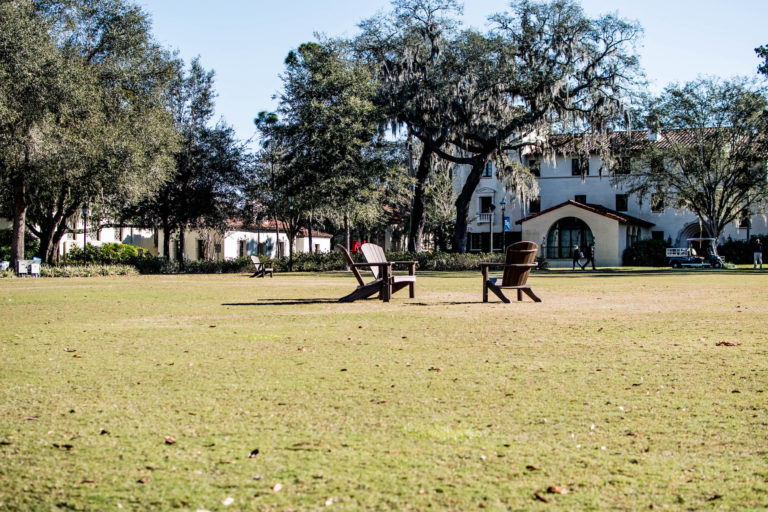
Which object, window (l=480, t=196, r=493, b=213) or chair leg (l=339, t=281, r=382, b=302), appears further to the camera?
window (l=480, t=196, r=493, b=213)

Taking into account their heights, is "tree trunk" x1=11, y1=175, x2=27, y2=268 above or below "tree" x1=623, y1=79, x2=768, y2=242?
below

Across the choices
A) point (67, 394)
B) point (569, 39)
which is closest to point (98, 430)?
point (67, 394)

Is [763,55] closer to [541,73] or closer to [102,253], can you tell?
[541,73]

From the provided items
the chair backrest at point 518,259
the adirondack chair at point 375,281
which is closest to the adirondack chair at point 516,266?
the chair backrest at point 518,259

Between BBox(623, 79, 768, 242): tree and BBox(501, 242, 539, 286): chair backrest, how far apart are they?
107 ft

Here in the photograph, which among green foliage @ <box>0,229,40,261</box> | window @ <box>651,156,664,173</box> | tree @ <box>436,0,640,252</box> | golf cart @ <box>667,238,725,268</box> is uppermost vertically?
tree @ <box>436,0,640,252</box>

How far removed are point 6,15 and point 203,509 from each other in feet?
99.4

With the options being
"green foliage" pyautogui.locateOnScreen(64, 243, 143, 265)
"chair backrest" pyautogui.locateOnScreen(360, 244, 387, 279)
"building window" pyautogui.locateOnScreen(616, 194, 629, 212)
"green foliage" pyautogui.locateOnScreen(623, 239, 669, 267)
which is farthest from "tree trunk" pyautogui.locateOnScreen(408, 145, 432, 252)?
"chair backrest" pyautogui.locateOnScreen(360, 244, 387, 279)

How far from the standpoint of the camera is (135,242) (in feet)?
216

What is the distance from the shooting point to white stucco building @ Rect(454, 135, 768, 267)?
180 ft

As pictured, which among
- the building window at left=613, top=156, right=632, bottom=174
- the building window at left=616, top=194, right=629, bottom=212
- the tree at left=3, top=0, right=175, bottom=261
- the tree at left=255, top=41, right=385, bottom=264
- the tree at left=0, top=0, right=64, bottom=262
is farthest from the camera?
the building window at left=616, top=194, right=629, bottom=212

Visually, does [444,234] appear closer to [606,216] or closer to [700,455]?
[606,216]

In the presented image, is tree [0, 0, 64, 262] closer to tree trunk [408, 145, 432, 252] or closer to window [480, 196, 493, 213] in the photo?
tree trunk [408, 145, 432, 252]

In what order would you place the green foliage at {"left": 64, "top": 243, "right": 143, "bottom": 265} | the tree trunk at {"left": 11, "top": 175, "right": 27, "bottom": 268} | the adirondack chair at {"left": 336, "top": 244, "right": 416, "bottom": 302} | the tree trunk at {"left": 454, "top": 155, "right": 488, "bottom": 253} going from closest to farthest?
the adirondack chair at {"left": 336, "top": 244, "right": 416, "bottom": 302} → the tree trunk at {"left": 11, "top": 175, "right": 27, "bottom": 268} → the tree trunk at {"left": 454, "top": 155, "right": 488, "bottom": 253} → the green foliage at {"left": 64, "top": 243, "right": 143, "bottom": 265}
